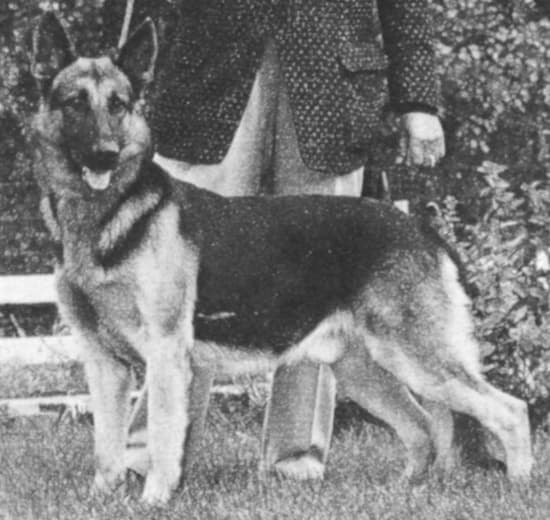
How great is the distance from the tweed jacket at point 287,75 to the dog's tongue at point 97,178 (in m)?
0.45

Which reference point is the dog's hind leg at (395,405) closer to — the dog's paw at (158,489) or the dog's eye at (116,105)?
the dog's paw at (158,489)

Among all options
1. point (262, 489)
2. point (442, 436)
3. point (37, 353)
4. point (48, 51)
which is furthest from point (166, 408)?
point (37, 353)

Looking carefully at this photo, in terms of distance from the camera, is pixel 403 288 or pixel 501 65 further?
pixel 501 65

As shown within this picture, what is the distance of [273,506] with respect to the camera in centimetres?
408

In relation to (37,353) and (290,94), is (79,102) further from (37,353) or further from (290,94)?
(37,353)

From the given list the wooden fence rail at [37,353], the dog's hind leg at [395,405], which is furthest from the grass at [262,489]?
the wooden fence rail at [37,353]

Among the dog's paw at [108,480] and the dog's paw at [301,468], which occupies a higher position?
the dog's paw at [108,480]

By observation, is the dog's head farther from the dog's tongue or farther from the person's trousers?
the person's trousers

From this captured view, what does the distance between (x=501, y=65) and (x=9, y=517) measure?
6.12 metres

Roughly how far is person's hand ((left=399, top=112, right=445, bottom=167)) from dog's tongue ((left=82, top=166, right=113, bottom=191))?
3.67 feet

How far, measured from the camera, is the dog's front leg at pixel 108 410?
428 cm

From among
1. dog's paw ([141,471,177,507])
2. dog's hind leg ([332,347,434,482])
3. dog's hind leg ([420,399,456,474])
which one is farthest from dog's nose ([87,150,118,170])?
dog's hind leg ([420,399,456,474])

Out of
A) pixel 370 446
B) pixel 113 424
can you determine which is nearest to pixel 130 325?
pixel 113 424

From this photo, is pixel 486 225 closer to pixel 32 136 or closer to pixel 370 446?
pixel 370 446
